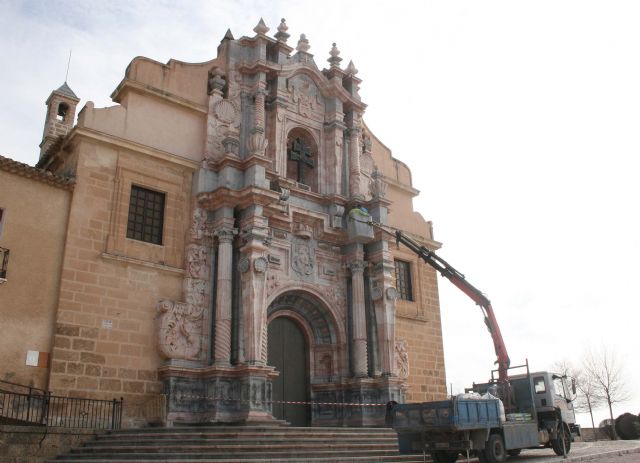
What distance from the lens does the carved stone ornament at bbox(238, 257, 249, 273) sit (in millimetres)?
17109

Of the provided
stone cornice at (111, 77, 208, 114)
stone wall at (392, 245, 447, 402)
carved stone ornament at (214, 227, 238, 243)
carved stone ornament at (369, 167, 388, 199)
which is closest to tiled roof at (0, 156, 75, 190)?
stone cornice at (111, 77, 208, 114)

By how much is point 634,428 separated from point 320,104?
17.6 m

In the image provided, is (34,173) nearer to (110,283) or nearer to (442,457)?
(110,283)

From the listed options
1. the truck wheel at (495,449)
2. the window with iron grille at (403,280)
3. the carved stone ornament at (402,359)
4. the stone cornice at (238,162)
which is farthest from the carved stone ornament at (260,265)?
the truck wheel at (495,449)

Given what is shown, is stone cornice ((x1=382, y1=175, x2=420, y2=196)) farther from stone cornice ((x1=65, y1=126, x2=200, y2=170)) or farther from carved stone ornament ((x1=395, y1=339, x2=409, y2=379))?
stone cornice ((x1=65, y1=126, x2=200, y2=170))

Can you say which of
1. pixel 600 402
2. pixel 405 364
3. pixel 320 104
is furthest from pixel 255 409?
pixel 600 402

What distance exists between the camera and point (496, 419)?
13469 millimetres

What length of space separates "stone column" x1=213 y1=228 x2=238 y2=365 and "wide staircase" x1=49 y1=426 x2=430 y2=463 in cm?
319

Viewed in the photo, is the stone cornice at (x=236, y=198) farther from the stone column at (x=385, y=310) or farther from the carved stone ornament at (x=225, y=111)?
the stone column at (x=385, y=310)

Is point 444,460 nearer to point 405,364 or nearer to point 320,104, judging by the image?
point 405,364

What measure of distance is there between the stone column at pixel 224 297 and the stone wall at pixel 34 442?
4173 mm

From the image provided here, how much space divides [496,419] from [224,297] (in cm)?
755

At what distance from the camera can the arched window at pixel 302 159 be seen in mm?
→ 21031

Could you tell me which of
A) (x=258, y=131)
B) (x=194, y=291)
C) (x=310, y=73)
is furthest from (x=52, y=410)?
(x=310, y=73)
